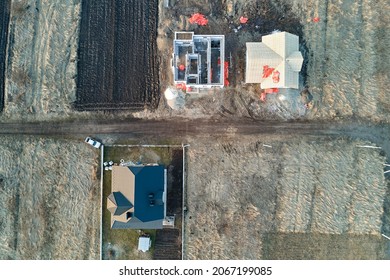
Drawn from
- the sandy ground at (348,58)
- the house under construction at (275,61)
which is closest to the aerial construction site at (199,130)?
the sandy ground at (348,58)

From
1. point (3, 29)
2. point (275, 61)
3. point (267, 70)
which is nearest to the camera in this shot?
point (275, 61)

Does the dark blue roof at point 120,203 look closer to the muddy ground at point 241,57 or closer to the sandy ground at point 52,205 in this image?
the sandy ground at point 52,205

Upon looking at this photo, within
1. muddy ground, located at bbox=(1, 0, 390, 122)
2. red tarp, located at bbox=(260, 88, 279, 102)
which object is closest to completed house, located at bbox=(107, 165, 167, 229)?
muddy ground, located at bbox=(1, 0, 390, 122)

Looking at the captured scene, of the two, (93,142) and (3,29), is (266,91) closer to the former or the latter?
(93,142)

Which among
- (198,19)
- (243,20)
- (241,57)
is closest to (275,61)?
(241,57)

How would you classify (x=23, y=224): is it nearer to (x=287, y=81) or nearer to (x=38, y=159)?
(x=38, y=159)
